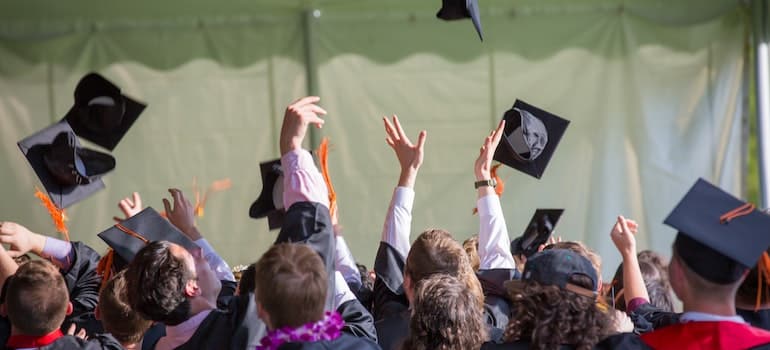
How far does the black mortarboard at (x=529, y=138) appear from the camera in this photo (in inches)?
198

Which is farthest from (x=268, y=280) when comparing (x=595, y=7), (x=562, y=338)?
(x=595, y=7)

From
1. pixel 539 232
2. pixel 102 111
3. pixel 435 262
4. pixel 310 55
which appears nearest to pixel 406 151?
pixel 435 262

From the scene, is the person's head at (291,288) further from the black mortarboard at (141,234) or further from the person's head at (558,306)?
the black mortarboard at (141,234)

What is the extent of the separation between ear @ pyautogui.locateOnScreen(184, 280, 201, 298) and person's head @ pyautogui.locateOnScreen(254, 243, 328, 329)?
2.09 feet

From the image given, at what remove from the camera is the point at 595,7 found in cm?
799

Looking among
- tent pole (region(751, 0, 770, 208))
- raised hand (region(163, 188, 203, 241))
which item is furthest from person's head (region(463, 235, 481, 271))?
tent pole (region(751, 0, 770, 208))

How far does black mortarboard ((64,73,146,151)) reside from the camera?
18.6 ft

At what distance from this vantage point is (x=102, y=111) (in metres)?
5.70

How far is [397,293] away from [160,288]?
1.17 m

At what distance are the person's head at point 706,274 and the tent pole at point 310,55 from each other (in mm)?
5094

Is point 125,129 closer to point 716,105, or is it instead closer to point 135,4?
point 135,4

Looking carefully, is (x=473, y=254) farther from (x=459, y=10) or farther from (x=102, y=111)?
(x=102, y=111)

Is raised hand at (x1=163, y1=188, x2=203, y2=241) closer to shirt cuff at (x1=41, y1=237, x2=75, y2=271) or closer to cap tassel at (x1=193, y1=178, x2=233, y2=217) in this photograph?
shirt cuff at (x1=41, y1=237, x2=75, y2=271)

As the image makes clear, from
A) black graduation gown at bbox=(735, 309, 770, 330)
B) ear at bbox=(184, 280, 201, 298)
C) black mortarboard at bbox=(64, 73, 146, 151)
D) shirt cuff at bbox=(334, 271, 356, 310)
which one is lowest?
black graduation gown at bbox=(735, 309, 770, 330)
